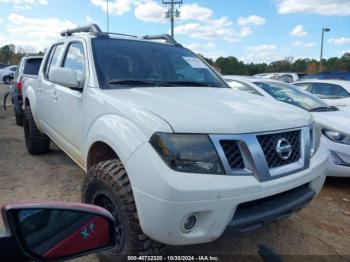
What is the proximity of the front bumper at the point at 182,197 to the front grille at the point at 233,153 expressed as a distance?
0.09 meters

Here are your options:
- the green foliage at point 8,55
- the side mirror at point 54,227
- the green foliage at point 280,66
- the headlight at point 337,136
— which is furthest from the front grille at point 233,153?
the green foliage at point 8,55

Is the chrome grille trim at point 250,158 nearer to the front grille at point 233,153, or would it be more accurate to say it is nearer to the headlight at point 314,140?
the front grille at point 233,153

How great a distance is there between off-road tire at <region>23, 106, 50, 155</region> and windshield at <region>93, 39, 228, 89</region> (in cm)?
251

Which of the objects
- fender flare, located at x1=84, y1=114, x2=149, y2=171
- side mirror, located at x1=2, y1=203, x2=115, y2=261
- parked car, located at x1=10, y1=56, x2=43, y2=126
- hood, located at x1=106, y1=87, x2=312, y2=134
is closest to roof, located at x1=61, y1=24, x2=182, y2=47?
hood, located at x1=106, y1=87, x2=312, y2=134

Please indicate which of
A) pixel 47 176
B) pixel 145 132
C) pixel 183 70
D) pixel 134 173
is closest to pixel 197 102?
pixel 145 132

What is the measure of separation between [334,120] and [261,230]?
226 centimetres

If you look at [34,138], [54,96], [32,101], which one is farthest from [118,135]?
[34,138]

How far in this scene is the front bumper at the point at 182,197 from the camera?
2025mm

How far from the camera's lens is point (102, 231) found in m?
1.30

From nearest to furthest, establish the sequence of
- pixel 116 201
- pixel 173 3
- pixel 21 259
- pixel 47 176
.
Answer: pixel 21 259
pixel 116 201
pixel 47 176
pixel 173 3

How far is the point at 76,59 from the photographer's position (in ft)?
12.4

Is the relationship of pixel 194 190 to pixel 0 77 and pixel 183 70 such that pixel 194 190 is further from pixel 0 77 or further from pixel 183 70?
pixel 0 77

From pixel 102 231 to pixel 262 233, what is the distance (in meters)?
2.41

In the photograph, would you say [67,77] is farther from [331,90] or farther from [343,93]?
[331,90]
